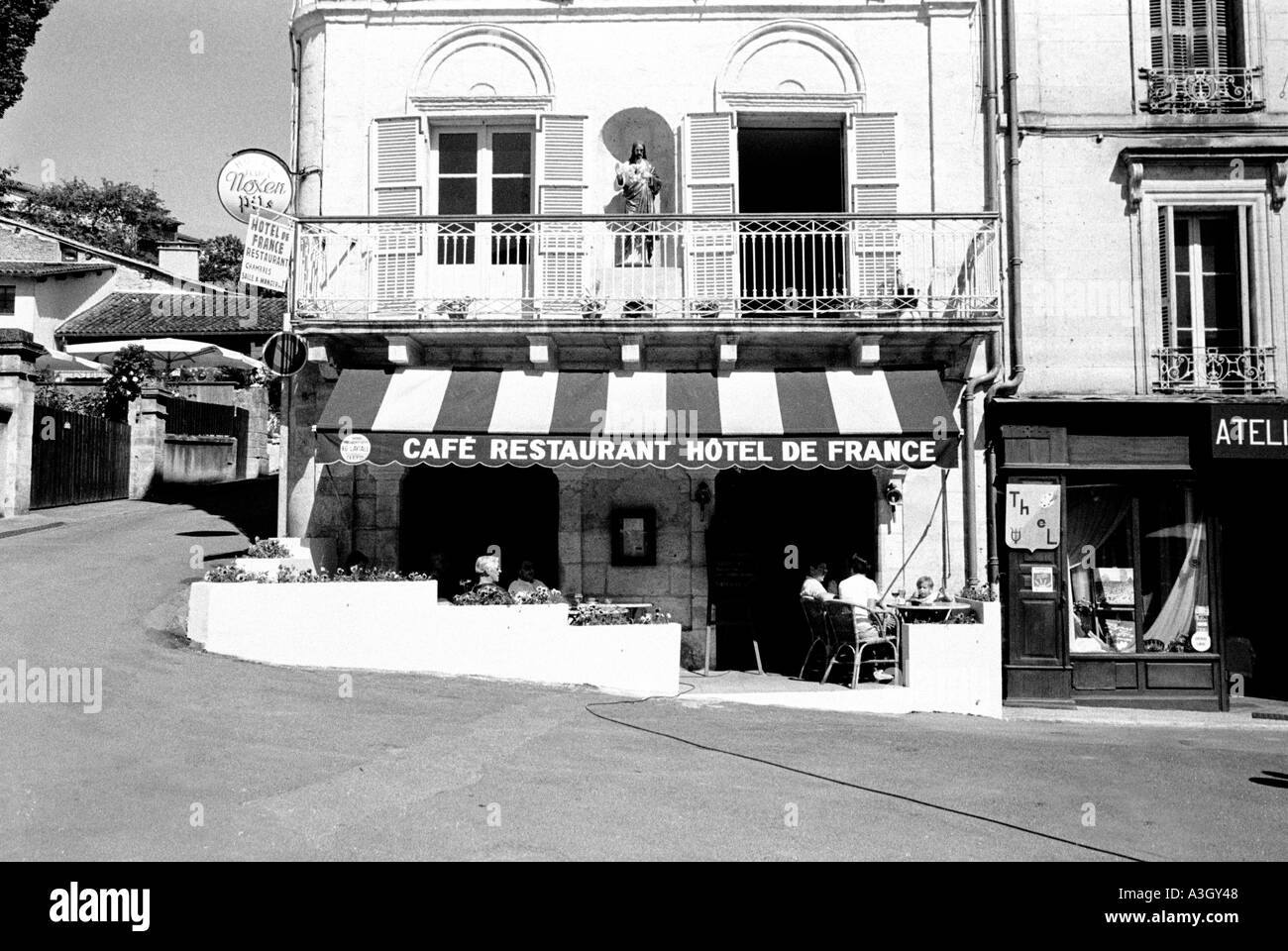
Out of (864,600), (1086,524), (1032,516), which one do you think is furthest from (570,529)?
(1086,524)

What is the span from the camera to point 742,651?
42.4ft

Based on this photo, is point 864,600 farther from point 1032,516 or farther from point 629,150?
point 629,150

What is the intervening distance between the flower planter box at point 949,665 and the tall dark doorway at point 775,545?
1841 millimetres

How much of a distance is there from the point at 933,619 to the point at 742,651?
7.51ft

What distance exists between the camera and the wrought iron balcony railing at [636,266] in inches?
488

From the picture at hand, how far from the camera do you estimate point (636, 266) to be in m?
12.7

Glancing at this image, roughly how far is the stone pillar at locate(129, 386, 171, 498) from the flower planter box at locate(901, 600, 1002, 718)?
17921 millimetres

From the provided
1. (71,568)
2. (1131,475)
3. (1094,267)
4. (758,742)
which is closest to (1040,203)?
(1094,267)

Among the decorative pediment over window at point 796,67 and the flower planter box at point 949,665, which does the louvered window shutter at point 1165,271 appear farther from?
the flower planter box at point 949,665

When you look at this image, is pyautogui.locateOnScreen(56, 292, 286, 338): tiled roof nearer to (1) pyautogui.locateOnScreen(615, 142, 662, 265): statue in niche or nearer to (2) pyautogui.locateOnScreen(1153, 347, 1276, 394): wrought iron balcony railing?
(1) pyautogui.locateOnScreen(615, 142, 662, 265): statue in niche

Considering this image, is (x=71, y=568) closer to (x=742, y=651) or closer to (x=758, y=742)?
(x=742, y=651)

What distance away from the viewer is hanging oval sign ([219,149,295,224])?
12.3m

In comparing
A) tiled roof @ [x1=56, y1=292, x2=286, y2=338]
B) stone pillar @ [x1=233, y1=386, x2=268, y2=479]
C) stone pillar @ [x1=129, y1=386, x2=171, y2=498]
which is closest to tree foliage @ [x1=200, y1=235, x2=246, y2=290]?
tiled roof @ [x1=56, y1=292, x2=286, y2=338]

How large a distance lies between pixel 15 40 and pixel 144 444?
11.3 meters
